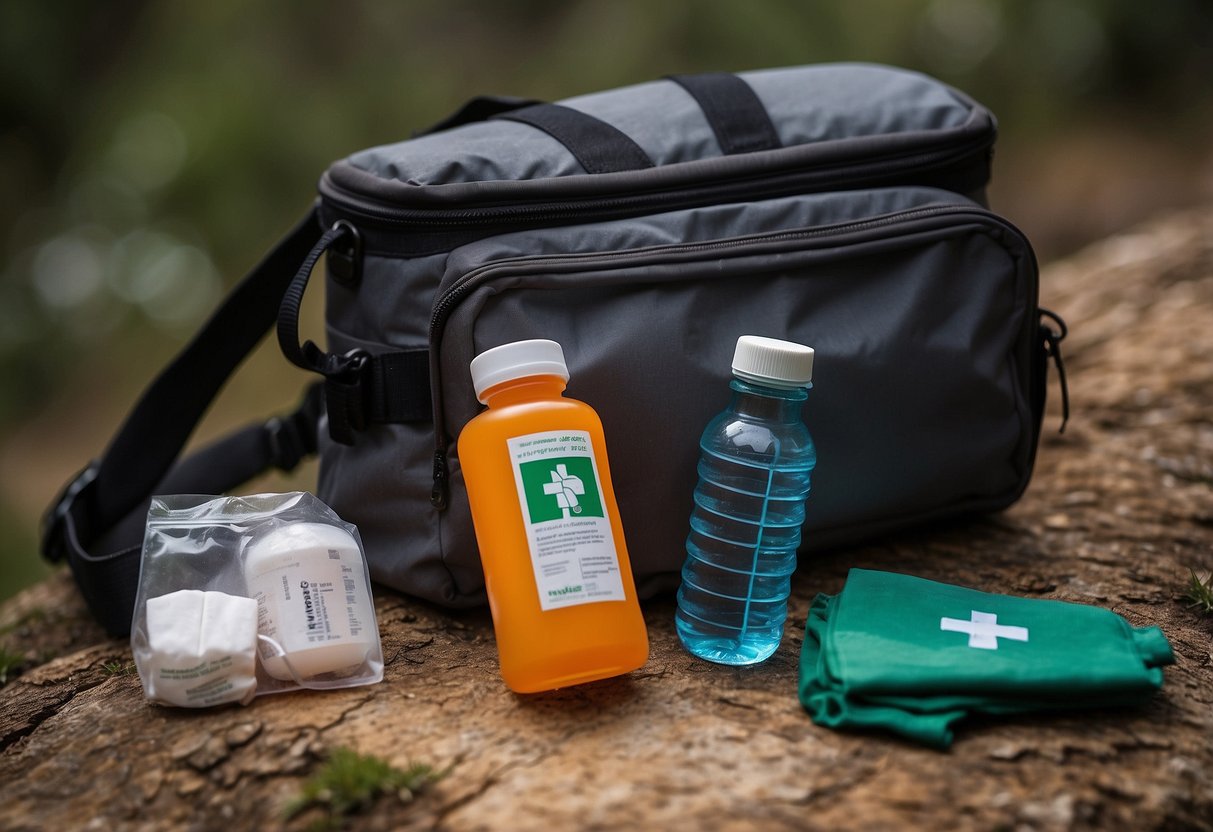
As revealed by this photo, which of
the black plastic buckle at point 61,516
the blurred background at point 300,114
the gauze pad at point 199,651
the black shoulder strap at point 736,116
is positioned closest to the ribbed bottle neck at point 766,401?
the black shoulder strap at point 736,116

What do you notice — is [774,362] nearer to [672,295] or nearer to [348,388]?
[672,295]

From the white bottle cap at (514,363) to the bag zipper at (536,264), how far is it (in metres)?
0.15

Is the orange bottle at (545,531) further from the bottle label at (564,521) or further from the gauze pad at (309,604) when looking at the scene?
the gauze pad at (309,604)

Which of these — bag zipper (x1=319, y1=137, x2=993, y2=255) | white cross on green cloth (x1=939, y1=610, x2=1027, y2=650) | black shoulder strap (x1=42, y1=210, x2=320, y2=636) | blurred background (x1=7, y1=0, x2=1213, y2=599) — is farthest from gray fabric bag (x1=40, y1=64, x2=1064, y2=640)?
blurred background (x1=7, y1=0, x2=1213, y2=599)

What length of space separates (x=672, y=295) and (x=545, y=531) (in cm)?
48

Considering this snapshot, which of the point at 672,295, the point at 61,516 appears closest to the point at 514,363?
the point at 672,295

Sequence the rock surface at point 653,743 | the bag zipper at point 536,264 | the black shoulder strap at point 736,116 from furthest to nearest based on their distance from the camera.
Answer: the black shoulder strap at point 736,116 < the bag zipper at point 536,264 < the rock surface at point 653,743

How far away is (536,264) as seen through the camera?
158 cm

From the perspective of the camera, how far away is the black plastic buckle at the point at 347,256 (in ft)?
5.57

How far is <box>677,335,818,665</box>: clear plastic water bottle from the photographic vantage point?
1.60 m

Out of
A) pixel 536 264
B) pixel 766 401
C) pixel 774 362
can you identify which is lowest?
pixel 766 401

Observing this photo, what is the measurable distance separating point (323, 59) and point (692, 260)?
4043mm

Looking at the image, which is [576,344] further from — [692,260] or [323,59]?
[323,59]

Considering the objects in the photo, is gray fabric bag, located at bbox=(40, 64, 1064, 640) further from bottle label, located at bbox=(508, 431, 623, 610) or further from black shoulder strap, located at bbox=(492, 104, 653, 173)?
bottle label, located at bbox=(508, 431, 623, 610)
